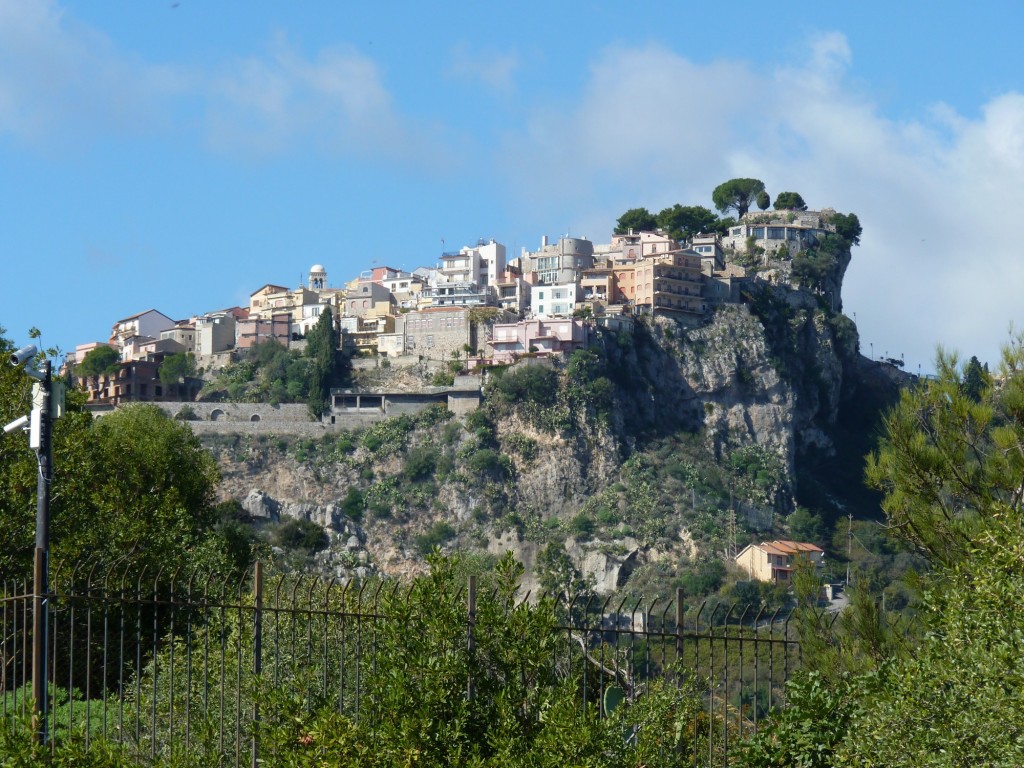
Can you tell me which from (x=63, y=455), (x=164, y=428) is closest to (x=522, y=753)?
(x=63, y=455)

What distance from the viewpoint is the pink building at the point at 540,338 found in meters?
81.6

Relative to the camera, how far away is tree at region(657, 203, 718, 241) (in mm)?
102688

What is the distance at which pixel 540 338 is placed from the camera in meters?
82.1

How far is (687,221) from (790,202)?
22.6 feet

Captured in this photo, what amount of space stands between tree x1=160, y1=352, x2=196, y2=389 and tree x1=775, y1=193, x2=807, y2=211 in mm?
38773

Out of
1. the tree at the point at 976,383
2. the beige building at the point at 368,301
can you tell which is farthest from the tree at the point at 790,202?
the tree at the point at 976,383

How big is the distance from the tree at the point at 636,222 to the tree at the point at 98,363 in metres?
34.4

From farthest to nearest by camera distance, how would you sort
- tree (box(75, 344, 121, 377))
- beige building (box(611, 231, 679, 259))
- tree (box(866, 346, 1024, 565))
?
1. beige building (box(611, 231, 679, 259))
2. tree (box(75, 344, 121, 377))
3. tree (box(866, 346, 1024, 565))

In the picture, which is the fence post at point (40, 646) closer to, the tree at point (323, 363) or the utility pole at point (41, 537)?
the utility pole at point (41, 537)

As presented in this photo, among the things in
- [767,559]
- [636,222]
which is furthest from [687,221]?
[767,559]

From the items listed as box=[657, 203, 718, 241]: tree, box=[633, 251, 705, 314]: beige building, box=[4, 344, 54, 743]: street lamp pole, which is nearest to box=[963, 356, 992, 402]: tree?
box=[4, 344, 54, 743]: street lamp pole

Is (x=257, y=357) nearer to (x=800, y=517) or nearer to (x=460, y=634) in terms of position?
(x=800, y=517)

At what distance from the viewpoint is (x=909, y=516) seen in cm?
1167

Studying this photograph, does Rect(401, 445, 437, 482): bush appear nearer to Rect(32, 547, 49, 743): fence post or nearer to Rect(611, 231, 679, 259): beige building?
Rect(611, 231, 679, 259): beige building
